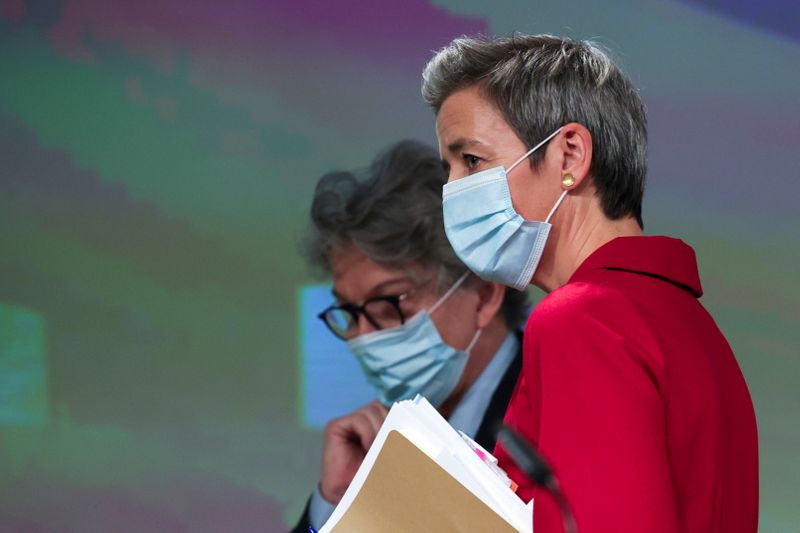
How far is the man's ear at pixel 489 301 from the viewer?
11.2ft

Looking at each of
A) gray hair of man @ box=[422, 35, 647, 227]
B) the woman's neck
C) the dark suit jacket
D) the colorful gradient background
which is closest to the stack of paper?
the woman's neck

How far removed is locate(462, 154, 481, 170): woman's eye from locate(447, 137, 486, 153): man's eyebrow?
2 centimetres

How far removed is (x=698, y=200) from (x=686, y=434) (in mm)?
2102

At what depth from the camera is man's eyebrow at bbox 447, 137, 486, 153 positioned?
1730 millimetres

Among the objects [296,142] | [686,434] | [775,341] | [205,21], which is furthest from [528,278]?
[205,21]

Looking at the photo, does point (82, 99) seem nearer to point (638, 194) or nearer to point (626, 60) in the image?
point (626, 60)

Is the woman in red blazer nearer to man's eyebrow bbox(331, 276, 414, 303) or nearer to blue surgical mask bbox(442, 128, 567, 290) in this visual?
blue surgical mask bbox(442, 128, 567, 290)

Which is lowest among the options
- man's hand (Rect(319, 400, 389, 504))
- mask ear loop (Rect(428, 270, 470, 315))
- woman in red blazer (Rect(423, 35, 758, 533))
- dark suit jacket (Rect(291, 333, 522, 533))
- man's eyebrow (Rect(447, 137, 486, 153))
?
man's hand (Rect(319, 400, 389, 504))

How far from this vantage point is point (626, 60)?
3402mm

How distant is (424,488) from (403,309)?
205 cm

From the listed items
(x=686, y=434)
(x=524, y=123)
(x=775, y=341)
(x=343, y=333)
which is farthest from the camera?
(x=343, y=333)

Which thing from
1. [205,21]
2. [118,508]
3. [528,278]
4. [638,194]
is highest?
[205,21]

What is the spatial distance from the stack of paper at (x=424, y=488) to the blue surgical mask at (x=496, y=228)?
39 centimetres

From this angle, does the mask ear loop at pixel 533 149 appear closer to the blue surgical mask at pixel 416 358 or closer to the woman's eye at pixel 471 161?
the woman's eye at pixel 471 161
